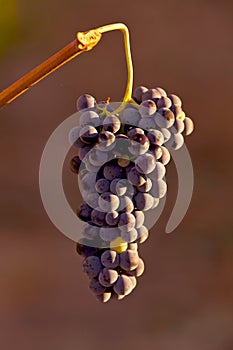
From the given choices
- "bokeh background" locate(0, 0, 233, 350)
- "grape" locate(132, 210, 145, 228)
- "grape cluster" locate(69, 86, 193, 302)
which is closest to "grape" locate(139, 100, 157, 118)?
"grape cluster" locate(69, 86, 193, 302)

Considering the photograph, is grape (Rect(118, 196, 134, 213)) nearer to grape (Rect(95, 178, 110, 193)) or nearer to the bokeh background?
grape (Rect(95, 178, 110, 193))

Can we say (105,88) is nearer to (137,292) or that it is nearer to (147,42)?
(147,42)

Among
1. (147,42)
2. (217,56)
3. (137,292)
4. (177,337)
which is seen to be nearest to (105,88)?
(147,42)

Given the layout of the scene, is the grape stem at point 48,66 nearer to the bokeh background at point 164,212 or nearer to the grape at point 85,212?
the grape at point 85,212

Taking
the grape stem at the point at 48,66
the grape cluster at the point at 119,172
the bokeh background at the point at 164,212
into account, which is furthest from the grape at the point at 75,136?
the bokeh background at the point at 164,212

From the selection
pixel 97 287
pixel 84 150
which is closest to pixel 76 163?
pixel 84 150

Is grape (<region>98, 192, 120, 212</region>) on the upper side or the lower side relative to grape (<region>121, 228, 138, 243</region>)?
upper
